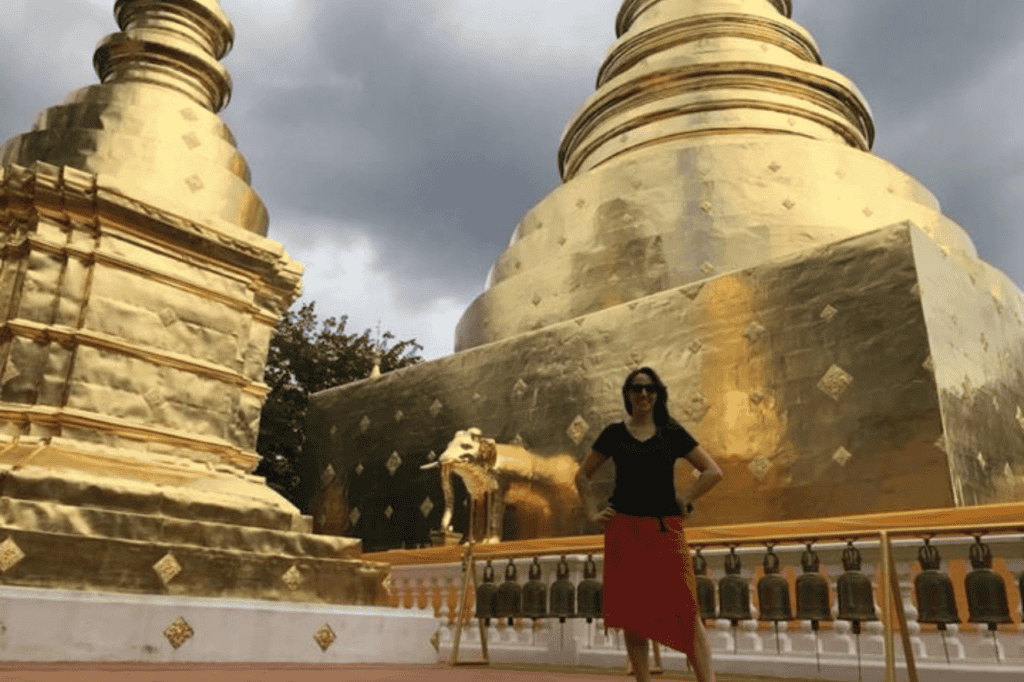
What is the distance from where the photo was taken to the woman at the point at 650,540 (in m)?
3.16

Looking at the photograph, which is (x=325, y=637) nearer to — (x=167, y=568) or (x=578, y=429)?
(x=167, y=568)

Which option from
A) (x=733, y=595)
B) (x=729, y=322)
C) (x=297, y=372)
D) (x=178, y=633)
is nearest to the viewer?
(x=178, y=633)

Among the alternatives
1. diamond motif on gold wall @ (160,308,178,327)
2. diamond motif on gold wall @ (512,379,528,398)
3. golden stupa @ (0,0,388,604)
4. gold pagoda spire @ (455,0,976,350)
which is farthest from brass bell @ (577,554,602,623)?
gold pagoda spire @ (455,0,976,350)

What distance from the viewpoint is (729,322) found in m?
8.70

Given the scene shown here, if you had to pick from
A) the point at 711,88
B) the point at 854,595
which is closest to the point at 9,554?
the point at 854,595

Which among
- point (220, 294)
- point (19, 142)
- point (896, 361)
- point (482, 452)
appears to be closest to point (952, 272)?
point (896, 361)

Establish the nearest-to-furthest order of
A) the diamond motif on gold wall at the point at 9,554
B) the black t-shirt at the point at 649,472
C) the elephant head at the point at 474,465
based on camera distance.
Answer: the black t-shirt at the point at 649,472 → the diamond motif on gold wall at the point at 9,554 → the elephant head at the point at 474,465

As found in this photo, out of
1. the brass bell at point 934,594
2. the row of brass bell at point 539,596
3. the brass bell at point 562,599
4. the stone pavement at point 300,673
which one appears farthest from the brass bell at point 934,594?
the brass bell at point 562,599

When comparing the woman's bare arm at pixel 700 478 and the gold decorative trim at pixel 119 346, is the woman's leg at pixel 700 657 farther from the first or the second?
the gold decorative trim at pixel 119 346

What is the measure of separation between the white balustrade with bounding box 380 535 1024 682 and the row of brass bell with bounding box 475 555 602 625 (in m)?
0.42

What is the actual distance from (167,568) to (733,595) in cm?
352

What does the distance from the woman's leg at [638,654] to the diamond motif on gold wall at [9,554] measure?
11.5 feet

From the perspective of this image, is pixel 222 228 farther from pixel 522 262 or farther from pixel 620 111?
pixel 620 111

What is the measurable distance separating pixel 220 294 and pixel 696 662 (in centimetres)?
536
